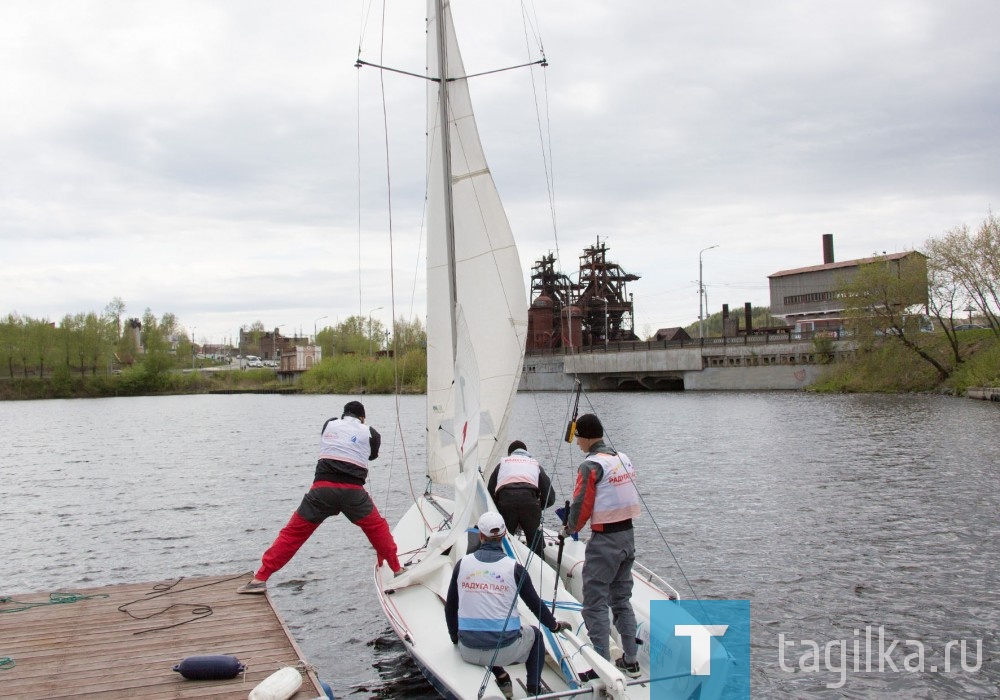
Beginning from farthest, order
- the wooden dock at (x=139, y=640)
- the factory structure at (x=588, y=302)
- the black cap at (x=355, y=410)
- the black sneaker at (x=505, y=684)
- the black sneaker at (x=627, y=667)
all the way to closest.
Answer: the factory structure at (x=588, y=302)
the black cap at (x=355, y=410)
the black sneaker at (x=627, y=667)
the black sneaker at (x=505, y=684)
the wooden dock at (x=139, y=640)

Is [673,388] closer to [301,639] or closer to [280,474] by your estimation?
[280,474]

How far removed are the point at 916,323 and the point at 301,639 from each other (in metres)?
62.5

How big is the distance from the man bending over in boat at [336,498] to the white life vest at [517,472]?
1.78 meters

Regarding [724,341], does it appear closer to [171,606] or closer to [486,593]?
[171,606]


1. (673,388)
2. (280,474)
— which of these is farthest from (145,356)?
(280,474)

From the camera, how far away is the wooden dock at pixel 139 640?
7.05 m

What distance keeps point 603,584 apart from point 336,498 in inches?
151

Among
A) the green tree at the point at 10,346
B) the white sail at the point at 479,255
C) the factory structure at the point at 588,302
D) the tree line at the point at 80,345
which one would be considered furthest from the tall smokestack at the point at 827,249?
the green tree at the point at 10,346

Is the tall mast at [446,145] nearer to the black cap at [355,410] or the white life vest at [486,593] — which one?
the black cap at [355,410]

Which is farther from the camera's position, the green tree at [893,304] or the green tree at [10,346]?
the green tree at [10,346]

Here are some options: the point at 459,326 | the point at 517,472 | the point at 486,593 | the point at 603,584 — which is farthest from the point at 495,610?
the point at 459,326

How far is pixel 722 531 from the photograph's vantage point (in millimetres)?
18422

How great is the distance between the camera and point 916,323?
6181 centimetres

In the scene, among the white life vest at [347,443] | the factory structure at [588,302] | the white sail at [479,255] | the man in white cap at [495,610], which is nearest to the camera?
the man in white cap at [495,610]
